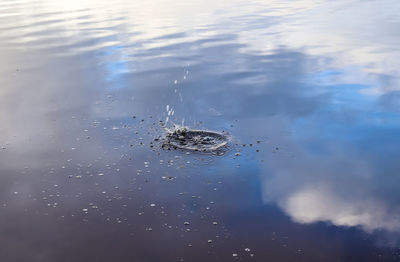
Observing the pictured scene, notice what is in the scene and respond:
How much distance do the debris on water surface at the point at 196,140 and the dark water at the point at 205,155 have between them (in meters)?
0.21

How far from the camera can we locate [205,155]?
824 centimetres

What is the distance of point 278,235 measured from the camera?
6137 mm

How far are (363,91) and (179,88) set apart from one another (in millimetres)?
3979

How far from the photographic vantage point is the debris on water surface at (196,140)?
8.47 m

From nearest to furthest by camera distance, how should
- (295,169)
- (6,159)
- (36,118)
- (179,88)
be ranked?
(295,169), (6,159), (36,118), (179,88)

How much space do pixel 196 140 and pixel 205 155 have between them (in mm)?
566

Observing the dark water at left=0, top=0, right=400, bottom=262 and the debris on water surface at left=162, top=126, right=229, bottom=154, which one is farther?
the debris on water surface at left=162, top=126, right=229, bottom=154

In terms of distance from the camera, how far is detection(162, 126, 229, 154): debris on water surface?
27.8ft

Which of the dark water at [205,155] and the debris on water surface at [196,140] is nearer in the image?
the dark water at [205,155]

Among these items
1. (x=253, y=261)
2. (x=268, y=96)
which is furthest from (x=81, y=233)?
(x=268, y=96)

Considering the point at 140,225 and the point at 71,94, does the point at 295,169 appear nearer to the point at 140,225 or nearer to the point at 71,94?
the point at 140,225

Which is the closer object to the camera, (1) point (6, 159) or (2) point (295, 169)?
(2) point (295, 169)

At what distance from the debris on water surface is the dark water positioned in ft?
0.67

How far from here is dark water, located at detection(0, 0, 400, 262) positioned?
6125 millimetres
